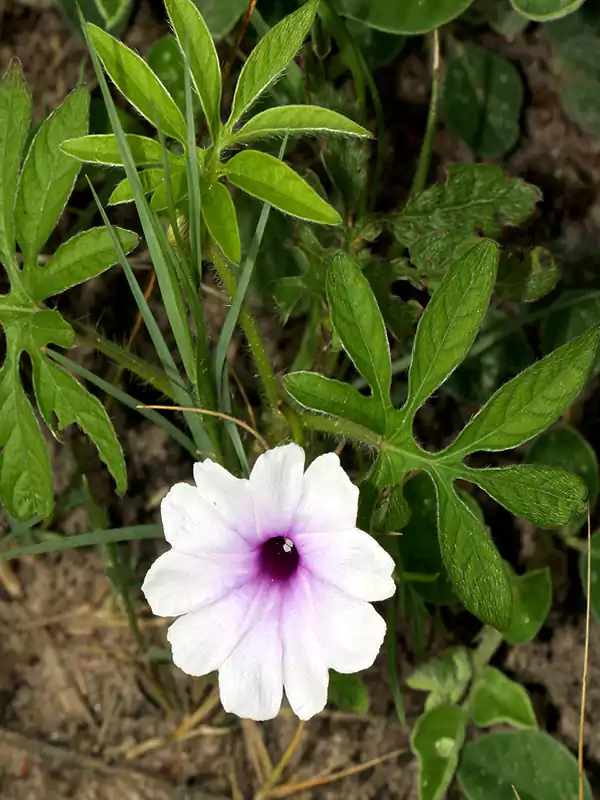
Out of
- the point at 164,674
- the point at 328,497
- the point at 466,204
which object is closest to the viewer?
the point at 328,497

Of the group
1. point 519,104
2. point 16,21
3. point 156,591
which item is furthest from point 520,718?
point 16,21

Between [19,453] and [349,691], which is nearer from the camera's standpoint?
[19,453]

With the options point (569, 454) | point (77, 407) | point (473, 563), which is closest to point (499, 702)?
point (569, 454)

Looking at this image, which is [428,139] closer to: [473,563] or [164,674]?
[473,563]

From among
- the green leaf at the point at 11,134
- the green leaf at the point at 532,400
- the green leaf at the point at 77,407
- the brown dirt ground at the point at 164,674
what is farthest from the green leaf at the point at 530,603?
the green leaf at the point at 11,134

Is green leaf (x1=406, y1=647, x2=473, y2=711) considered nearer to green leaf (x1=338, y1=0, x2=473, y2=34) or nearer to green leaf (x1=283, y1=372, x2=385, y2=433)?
green leaf (x1=283, y1=372, x2=385, y2=433)

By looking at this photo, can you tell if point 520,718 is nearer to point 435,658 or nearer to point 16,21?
point 435,658

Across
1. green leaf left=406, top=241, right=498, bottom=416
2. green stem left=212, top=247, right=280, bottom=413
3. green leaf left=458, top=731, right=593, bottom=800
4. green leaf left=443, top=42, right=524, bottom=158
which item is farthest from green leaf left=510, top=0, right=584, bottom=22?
green leaf left=458, top=731, right=593, bottom=800
